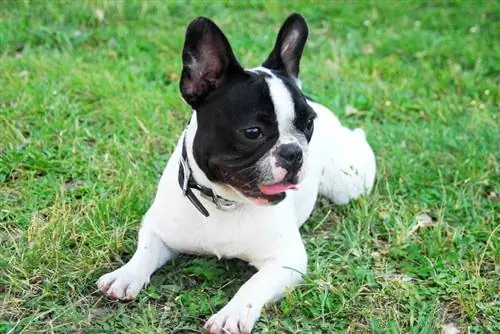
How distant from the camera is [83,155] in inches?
157

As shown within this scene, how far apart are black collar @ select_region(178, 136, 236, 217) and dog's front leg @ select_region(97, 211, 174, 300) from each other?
0.28 metres

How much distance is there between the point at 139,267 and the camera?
9.77 feet

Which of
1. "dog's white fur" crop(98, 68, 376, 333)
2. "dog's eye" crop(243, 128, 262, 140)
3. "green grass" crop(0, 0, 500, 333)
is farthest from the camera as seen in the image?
"green grass" crop(0, 0, 500, 333)

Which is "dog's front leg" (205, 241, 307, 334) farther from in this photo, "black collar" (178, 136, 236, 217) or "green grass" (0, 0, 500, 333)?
"black collar" (178, 136, 236, 217)

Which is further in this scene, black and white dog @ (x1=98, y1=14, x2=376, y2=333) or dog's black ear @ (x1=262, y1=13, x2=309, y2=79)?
dog's black ear @ (x1=262, y1=13, x2=309, y2=79)

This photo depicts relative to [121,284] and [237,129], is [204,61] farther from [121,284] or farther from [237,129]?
[121,284]

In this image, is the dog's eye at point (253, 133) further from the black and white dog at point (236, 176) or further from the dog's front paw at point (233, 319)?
the dog's front paw at point (233, 319)

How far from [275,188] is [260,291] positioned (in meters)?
0.38

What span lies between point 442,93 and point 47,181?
108 inches

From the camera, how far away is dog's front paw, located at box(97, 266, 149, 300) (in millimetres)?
2883

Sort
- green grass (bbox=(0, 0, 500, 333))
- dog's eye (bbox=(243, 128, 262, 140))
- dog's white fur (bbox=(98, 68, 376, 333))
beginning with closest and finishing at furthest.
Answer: dog's eye (bbox=(243, 128, 262, 140)) < dog's white fur (bbox=(98, 68, 376, 333)) < green grass (bbox=(0, 0, 500, 333))

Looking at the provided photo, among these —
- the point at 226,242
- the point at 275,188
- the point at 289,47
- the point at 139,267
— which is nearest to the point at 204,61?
the point at 289,47

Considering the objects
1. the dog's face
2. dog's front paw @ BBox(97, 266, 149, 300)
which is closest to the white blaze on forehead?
the dog's face

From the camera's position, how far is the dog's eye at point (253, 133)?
2654 mm
